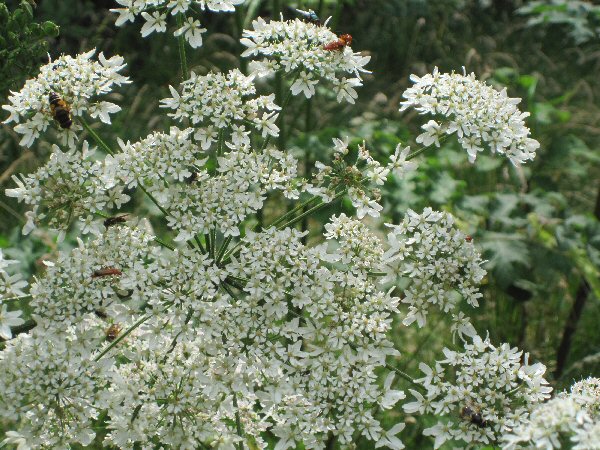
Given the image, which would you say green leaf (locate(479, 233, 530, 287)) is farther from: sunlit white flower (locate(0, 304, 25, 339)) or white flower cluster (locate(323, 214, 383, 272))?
sunlit white flower (locate(0, 304, 25, 339))

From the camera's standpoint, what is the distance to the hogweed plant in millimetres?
4094

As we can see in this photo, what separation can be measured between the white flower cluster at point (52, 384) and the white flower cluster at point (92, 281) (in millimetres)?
116

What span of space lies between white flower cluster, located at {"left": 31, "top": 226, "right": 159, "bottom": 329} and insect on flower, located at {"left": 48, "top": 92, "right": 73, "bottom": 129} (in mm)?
680

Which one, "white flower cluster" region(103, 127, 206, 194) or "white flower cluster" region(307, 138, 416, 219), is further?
"white flower cluster" region(307, 138, 416, 219)

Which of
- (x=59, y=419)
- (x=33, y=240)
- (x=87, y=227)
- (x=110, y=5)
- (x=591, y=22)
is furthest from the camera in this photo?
(x=110, y=5)

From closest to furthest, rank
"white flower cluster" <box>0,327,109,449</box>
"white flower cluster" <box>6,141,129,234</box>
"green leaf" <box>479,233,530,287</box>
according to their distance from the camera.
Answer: "white flower cluster" <box>0,327,109,449</box> < "white flower cluster" <box>6,141,129,234</box> < "green leaf" <box>479,233,530,287</box>

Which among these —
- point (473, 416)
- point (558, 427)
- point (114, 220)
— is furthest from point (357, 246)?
point (558, 427)

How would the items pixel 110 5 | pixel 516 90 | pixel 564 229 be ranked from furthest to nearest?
1. pixel 110 5
2. pixel 516 90
3. pixel 564 229

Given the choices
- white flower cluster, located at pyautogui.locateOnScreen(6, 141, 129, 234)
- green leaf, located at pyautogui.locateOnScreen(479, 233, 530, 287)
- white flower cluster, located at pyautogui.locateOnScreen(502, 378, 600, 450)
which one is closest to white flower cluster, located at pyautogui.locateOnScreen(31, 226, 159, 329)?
white flower cluster, located at pyautogui.locateOnScreen(6, 141, 129, 234)

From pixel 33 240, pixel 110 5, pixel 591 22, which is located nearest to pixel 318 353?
pixel 33 240

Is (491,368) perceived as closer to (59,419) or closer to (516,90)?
(59,419)

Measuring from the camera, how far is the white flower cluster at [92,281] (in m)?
4.09

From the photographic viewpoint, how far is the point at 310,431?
4.29 meters

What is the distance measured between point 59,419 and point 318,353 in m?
1.35
